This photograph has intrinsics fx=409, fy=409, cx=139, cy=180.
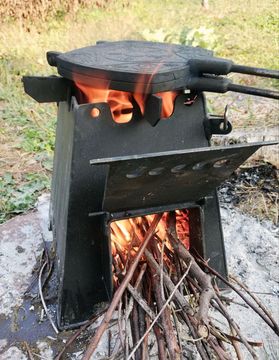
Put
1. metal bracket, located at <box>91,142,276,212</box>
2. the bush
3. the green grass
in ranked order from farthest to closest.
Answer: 1. the bush
2. the green grass
3. metal bracket, located at <box>91,142,276,212</box>

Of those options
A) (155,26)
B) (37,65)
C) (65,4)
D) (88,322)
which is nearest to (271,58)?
(155,26)

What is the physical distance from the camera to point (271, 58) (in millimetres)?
5535

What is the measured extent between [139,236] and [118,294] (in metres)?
0.36

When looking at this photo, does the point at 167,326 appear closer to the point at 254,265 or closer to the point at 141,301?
the point at 141,301

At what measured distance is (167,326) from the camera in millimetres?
1231

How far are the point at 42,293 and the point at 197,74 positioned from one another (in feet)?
3.50

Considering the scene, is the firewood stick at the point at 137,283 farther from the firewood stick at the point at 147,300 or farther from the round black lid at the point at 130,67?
the round black lid at the point at 130,67

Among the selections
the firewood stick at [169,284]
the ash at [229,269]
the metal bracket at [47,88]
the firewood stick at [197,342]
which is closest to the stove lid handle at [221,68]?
the metal bracket at [47,88]

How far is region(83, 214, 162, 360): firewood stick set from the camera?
1123mm

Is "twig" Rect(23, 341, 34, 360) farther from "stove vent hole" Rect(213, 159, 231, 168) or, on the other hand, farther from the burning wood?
"stove vent hole" Rect(213, 159, 231, 168)

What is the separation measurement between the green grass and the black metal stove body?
4.03 ft

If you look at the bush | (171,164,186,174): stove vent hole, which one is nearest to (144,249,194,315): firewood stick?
(171,164,186,174): stove vent hole

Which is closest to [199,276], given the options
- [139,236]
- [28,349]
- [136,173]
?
[139,236]

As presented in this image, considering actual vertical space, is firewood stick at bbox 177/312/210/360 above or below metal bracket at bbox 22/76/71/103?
below
